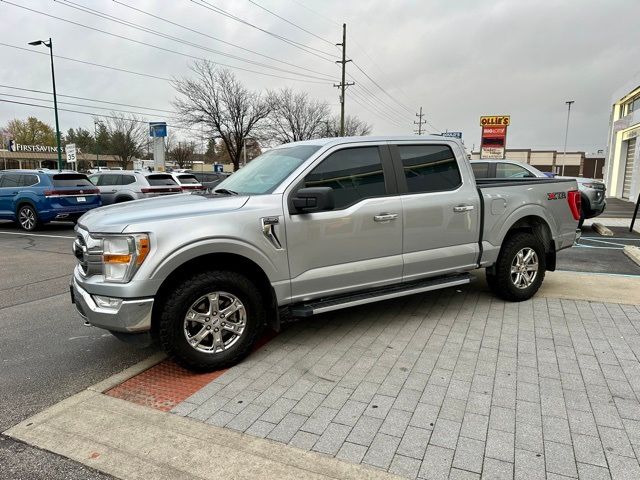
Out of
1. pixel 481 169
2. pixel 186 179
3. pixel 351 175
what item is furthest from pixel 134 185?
pixel 351 175

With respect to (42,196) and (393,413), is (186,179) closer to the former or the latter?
(42,196)

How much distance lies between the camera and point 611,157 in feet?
96.4

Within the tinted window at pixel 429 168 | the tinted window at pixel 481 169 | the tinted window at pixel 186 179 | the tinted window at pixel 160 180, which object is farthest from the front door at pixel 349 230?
the tinted window at pixel 186 179

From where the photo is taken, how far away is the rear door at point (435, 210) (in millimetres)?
4602

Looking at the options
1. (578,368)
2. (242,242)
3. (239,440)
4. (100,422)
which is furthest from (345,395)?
(578,368)

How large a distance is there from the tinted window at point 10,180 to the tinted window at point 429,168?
1281 centimetres

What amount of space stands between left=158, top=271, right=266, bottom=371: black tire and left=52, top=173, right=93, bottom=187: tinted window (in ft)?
37.5

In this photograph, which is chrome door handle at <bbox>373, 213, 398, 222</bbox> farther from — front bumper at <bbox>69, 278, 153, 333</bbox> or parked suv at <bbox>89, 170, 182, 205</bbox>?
parked suv at <bbox>89, 170, 182, 205</bbox>

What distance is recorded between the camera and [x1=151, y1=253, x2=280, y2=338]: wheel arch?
3.57 meters

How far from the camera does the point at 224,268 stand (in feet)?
12.4

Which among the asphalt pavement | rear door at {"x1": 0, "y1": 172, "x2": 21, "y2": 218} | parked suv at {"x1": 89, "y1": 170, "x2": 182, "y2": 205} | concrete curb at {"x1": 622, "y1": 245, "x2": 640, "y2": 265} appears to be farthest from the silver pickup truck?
rear door at {"x1": 0, "y1": 172, "x2": 21, "y2": 218}

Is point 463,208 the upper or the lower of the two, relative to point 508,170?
lower

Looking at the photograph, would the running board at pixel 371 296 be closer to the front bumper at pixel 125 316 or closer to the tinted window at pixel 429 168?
the tinted window at pixel 429 168

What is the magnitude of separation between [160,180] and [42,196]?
3588 mm
